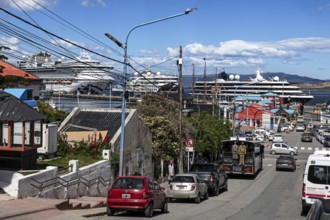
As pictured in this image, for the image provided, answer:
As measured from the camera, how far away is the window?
2048cm

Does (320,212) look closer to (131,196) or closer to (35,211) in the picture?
(35,211)

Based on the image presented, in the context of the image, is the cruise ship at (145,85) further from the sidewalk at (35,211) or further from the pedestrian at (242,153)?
the sidewalk at (35,211)

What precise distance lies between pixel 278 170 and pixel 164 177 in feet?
53.5

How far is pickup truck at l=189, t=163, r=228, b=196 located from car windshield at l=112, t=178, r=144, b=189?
11434 mm

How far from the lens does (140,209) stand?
62.0ft

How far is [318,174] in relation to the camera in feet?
67.6

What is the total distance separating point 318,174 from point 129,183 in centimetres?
722

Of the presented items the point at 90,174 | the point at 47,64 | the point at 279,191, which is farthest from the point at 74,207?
the point at 47,64

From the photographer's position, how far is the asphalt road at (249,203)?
20.9 meters

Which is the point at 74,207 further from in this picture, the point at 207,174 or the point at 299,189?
the point at 299,189

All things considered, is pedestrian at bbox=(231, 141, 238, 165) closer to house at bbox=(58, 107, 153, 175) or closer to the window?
house at bbox=(58, 107, 153, 175)

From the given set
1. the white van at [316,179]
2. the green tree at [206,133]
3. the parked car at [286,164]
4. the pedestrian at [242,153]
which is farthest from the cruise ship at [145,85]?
the white van at [316,179]

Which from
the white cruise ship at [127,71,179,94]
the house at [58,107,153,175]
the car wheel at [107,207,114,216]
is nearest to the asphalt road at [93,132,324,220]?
the car wheel at [107,207,114,216]

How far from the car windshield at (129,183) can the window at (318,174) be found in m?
6.50
